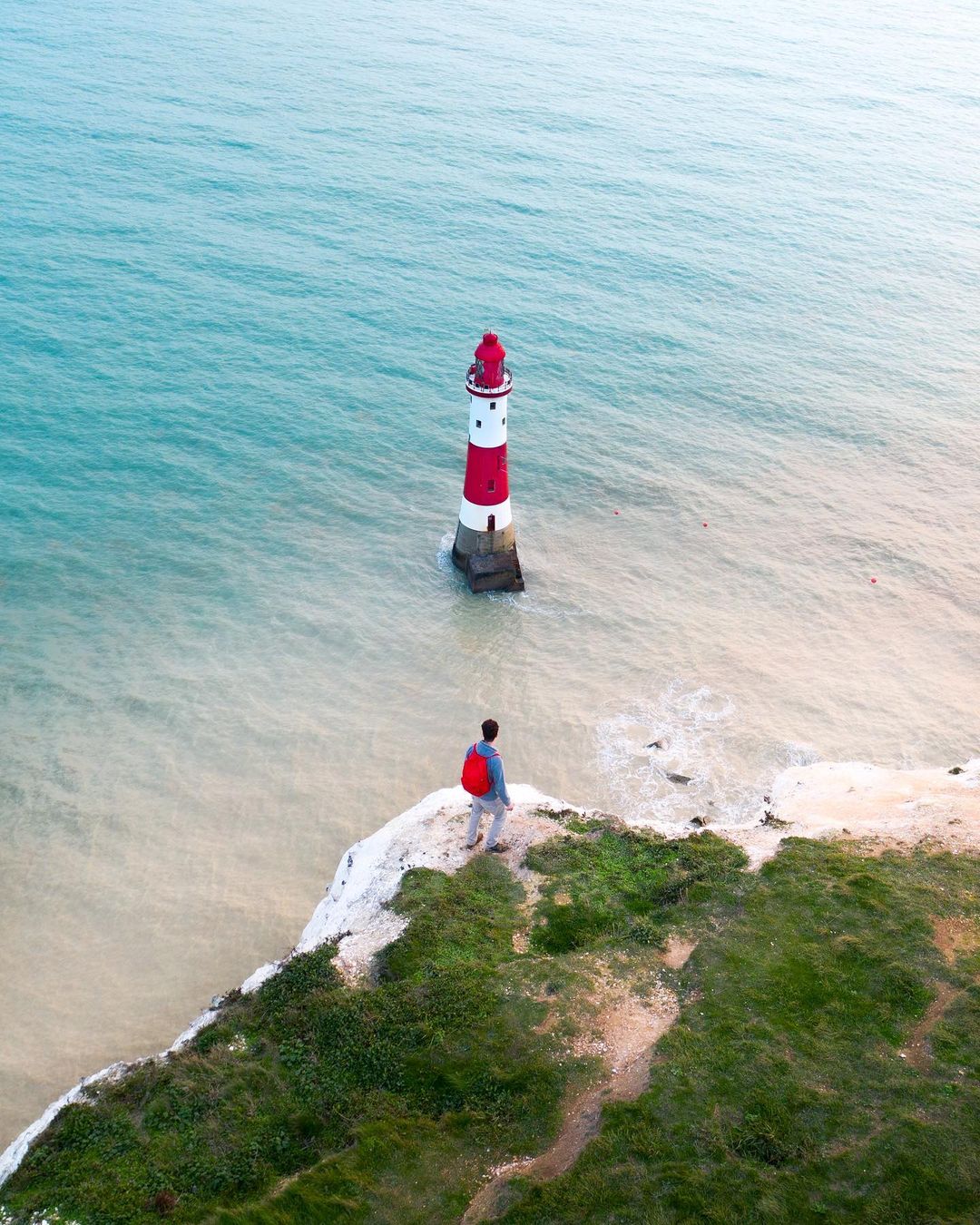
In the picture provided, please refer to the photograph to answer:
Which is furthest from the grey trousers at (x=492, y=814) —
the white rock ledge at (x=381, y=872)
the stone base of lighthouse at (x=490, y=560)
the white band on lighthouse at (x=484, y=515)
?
the white band on lighthouse at (x=484, y=515)

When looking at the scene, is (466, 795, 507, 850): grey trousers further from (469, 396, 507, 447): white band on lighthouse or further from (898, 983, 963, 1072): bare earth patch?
(469, 396, 507, 447): white band on lighthouse

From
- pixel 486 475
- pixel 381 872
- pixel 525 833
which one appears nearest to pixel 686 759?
pixel 525 833

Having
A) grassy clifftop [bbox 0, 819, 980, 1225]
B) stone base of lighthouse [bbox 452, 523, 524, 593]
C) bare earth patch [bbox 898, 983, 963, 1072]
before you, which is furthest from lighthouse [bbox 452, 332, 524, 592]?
bare earth patch [bbox 898, 983, 963, 1072]

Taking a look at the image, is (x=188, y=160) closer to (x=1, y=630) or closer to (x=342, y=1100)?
(x=1, y=630)

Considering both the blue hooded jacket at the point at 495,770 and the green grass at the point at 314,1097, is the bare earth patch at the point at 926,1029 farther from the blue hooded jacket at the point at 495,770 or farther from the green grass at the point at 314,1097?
the blue hooded jacket at the point at 495,770

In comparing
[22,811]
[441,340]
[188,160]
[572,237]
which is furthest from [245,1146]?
[188,160]

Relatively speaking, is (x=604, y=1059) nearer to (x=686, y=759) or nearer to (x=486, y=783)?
(x=486, y=783)
